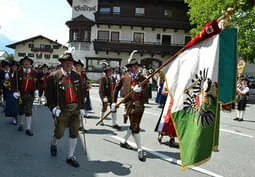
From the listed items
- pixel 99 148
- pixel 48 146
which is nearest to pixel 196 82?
pixel 99 148

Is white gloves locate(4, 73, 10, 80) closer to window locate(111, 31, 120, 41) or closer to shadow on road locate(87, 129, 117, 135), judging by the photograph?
shadow on road locate(87, 129, 117, 135)

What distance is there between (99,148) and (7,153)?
2.02m

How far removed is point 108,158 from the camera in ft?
19.6

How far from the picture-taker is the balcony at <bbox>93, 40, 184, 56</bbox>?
113 feet

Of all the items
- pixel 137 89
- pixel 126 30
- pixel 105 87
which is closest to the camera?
pixel 137 89

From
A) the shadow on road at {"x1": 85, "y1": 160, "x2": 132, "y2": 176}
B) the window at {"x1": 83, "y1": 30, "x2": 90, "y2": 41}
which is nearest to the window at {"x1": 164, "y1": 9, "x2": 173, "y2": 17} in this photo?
the window at {"x1": 83, "y1": 30, "x2": 90, "y2": 41}

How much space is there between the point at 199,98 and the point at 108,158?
9.25 ft

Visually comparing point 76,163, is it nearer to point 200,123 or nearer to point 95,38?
point 200,123

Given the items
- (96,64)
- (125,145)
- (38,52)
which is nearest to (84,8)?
(96,64)

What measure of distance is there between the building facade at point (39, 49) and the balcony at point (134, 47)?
47.7 ft

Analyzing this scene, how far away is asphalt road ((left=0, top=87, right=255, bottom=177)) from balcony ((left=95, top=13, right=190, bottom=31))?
2746cm

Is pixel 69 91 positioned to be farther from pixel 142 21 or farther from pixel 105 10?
pixel 105 10

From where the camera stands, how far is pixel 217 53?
3.85 m

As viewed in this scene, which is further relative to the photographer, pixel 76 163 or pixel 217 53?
pixel 76 163
